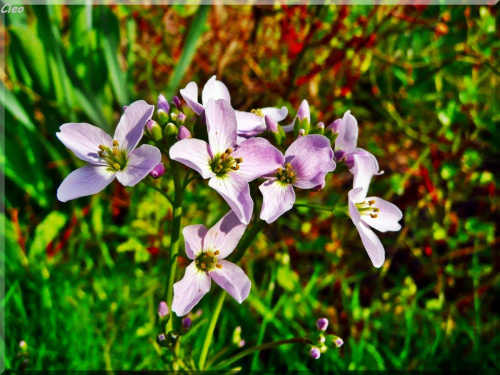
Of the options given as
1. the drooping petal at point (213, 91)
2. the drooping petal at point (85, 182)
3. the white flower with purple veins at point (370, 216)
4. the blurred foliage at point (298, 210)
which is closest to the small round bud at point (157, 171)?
the drooping petal at point (85, 182)

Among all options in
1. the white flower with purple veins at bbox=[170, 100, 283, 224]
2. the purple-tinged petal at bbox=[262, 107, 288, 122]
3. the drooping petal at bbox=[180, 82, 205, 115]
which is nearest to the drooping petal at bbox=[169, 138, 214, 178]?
the white flower with purple veins at bbox=[170, 100, 283, 224]

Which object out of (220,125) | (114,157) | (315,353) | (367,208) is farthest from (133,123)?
(315,353)

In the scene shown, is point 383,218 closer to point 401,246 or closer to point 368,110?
point 401,246

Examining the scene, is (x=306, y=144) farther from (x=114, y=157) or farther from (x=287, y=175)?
(x=114, y=157)

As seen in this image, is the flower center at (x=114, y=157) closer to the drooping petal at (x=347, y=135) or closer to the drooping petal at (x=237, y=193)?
the drooping petal at (x=237, y=193)

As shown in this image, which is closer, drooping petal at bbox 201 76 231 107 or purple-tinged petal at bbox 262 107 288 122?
drooping petal at bbox 201 76 231 107

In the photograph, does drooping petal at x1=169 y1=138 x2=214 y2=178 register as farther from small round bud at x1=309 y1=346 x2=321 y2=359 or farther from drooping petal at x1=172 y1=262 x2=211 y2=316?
small round bud at x1=309 y1=346 x2=321 y2=359

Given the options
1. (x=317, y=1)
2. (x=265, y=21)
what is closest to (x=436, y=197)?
(x=317, y=1)
